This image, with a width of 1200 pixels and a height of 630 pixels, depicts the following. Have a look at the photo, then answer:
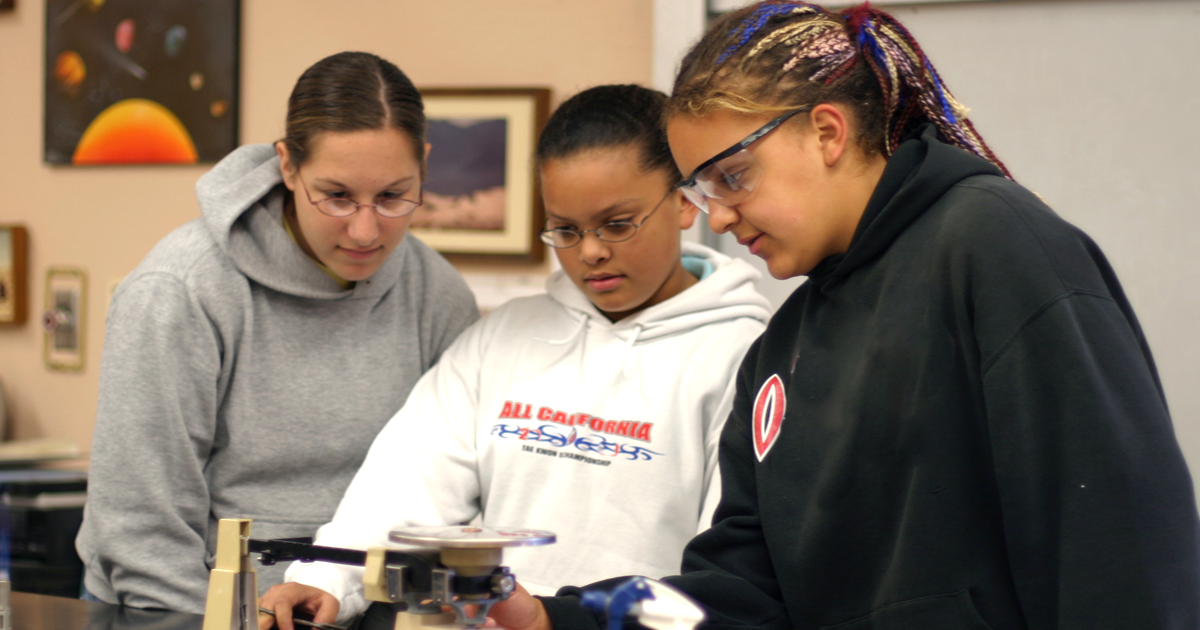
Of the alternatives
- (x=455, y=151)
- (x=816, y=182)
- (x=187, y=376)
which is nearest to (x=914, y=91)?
(x=816, y=182)

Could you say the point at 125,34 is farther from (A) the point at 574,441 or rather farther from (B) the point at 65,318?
(A) the point at 574,441

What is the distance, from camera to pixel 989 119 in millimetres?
2094

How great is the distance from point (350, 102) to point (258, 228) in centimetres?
27

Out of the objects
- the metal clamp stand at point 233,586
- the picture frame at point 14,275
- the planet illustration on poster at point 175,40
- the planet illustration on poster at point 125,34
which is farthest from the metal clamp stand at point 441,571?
the picture frame at point 14,275

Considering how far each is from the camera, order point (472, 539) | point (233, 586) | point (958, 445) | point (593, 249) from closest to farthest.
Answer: point (472, 539) < point (958, 445) < point (233, 586) < point (593, 249)

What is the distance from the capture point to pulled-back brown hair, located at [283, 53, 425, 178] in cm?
147

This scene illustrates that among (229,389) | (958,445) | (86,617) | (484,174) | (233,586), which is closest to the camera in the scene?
(958,445)

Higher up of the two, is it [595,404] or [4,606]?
[595,404]

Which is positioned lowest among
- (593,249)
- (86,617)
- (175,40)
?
(86,617)

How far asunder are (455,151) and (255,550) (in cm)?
146

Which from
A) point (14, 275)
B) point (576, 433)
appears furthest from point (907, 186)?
point (14, 275)

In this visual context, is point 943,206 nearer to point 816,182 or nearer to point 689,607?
point 816,182

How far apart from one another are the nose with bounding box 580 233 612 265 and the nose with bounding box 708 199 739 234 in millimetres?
341

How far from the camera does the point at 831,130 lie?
1024mm
